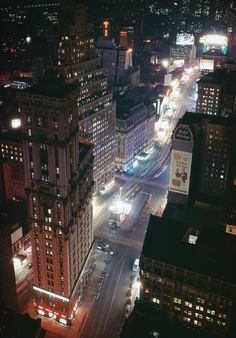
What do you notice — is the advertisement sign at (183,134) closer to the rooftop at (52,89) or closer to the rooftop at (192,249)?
the rooftop at (192,249)

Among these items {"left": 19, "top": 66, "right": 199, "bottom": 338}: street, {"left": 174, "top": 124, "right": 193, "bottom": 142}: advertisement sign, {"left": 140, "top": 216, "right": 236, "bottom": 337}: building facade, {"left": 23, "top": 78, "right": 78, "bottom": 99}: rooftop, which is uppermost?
{"left": 23, "top": 78, "right": 78, "bottom": 99}: rooftop

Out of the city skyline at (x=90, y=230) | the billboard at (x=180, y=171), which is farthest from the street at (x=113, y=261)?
the billboard at (x=180, y=171)

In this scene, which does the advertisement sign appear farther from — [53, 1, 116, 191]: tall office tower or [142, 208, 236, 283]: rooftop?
[142, 208, 236, 283]: rooftop

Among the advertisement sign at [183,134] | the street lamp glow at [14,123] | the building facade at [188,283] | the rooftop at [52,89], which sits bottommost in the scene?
the building facade at [188,283]

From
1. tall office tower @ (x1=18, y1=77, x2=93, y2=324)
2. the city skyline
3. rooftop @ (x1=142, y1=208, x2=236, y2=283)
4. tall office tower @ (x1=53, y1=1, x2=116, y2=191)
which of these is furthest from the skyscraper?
rooftop @ (x1=142, y1=208, x2=236, y2=283)

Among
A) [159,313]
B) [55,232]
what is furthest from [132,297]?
[55,232]

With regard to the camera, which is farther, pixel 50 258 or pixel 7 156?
pixel 7 156

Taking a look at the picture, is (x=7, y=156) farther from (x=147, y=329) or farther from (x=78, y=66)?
(x=147, y=329)
